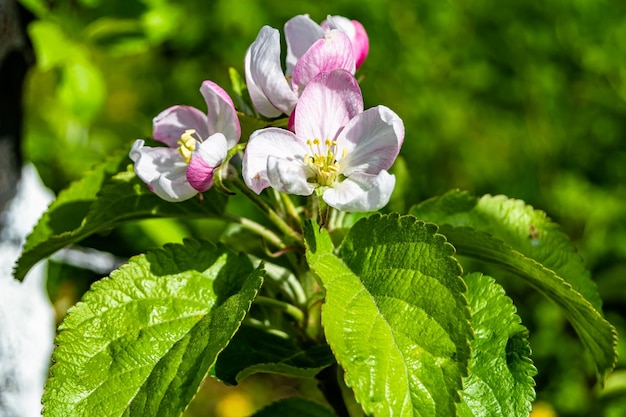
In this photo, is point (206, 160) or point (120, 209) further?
point (120, 209)

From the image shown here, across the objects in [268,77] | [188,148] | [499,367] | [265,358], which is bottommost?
[265,358]

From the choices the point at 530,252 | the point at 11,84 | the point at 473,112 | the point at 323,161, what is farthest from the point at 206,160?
the point at 473,112

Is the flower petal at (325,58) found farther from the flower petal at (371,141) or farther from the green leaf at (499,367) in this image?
the green leaf at (499,367)

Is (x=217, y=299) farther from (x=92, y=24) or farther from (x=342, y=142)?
(x=92, y=24)

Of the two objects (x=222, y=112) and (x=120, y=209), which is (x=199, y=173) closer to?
(x=222, y=112)

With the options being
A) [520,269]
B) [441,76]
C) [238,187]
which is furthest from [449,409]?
[441,76]
